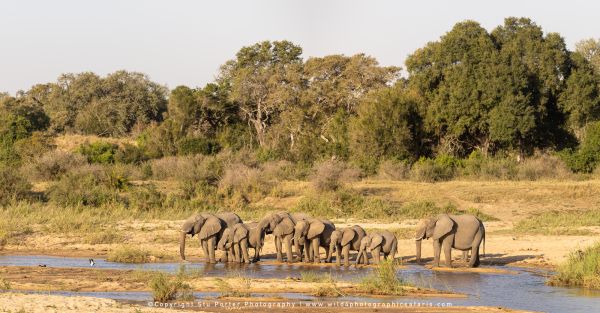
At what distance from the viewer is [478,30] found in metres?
47.2

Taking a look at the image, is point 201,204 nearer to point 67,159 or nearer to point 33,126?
point 67,159

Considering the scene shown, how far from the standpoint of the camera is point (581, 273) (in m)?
17.9

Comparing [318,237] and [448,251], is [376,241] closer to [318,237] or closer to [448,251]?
[448,251]

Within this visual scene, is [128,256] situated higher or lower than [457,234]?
lower

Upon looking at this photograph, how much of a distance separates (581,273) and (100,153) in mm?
31789

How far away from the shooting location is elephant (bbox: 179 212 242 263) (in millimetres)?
22672

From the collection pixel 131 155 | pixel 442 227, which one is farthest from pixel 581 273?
pixel 131 155

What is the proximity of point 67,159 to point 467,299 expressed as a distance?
26589 millimetres

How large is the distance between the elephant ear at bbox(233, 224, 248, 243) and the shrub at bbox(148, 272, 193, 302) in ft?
18.3

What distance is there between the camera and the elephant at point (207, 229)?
22.7 m

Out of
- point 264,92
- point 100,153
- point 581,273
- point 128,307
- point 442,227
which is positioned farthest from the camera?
point 264,92

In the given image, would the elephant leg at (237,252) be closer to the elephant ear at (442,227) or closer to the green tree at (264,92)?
the elephant ear at (442,227)

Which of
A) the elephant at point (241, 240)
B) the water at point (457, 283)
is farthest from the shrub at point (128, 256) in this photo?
the elephant at point (241, 240)

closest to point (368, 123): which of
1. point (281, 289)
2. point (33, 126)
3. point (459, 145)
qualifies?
point (459, 145)
